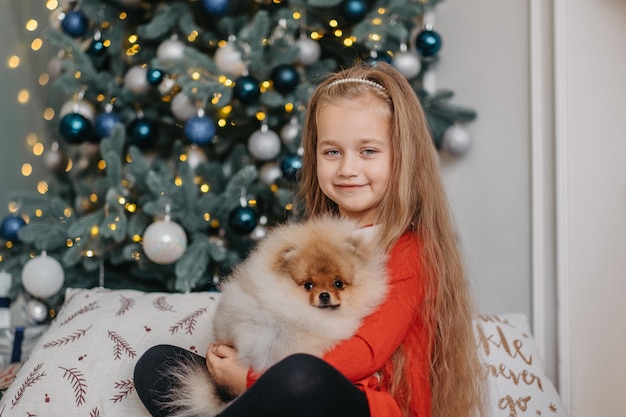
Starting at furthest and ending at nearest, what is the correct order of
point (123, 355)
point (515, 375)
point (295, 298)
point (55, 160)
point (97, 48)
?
point (55, 160) → point (97, 48) → point (515, 375) → point (123, 355) → point (295, 298)

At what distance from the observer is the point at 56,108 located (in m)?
3.31

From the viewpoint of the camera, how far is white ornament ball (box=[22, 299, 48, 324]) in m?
2.67

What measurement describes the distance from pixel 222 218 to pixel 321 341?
131cm

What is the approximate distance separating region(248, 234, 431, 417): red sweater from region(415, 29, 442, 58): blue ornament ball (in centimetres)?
133

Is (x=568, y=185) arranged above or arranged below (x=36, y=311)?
above

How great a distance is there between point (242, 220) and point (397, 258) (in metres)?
1.03

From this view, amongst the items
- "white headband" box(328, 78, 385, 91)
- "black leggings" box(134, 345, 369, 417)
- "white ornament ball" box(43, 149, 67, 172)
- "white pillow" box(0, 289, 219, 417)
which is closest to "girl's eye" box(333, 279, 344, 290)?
"black leggings" box(134, 345, 369, 417)

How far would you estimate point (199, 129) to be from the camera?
2479mm

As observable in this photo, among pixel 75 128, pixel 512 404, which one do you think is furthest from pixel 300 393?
pixel 75 128

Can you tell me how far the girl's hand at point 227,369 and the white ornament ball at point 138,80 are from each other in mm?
1515

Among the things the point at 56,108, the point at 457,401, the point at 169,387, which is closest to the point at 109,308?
the point at 169,387

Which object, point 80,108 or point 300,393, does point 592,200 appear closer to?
point 300,393

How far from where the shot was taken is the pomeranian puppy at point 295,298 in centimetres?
130

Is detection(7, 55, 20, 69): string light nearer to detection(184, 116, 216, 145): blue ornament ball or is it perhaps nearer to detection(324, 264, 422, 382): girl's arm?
detection(184, 116, 216, 145): blue ornament ball
